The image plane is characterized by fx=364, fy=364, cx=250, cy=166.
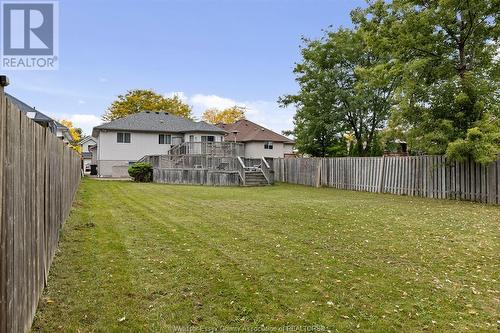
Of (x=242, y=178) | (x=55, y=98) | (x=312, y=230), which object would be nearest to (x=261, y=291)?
(x=312, y=230)

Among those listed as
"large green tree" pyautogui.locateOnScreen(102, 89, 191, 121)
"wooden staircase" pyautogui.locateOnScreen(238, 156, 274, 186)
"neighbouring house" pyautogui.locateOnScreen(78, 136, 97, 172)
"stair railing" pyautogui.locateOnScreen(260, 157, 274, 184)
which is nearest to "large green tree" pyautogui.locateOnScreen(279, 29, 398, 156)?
"stair railing" pyautogui.locateOnScreen(260, 157, 274, 184)

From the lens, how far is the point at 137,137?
3459 cm

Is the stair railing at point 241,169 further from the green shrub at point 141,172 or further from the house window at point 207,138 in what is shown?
the house window at point 207,138

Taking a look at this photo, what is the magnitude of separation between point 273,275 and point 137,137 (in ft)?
105

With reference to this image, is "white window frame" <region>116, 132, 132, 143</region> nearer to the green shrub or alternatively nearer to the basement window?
the green shrub

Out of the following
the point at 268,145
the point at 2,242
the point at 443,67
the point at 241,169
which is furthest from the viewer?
the point at 268,145

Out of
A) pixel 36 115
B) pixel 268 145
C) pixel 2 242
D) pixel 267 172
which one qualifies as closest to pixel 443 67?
pixel 267 172

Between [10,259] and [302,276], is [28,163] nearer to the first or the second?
[10,259]

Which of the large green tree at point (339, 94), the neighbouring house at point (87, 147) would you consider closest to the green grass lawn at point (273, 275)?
the large green tree at point (339, 94)

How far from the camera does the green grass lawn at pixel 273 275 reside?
11.6 feet

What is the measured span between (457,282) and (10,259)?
4.80 m

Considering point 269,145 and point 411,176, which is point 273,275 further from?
point 269,145

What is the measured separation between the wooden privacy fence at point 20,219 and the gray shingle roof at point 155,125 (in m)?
30.9

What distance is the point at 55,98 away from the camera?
39.2 m
